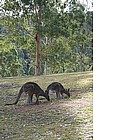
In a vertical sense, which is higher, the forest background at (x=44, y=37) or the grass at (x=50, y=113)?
the forest background at (x=44, y=37)

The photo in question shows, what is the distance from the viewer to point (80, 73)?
234cm

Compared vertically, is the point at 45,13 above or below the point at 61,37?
above

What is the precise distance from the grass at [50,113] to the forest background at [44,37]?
0.06 meters

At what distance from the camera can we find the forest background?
2225mm

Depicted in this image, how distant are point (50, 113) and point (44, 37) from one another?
0.51m

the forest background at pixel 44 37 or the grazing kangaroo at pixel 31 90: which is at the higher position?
the forest background at pixel 44 37

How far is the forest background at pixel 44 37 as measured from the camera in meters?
2.22

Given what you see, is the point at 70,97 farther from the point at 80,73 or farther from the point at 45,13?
the point at 45,13

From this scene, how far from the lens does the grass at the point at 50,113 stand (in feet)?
7.30

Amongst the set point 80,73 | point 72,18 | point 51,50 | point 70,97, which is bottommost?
point 70,97

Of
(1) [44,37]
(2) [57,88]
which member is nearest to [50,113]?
(2) [57,88]
